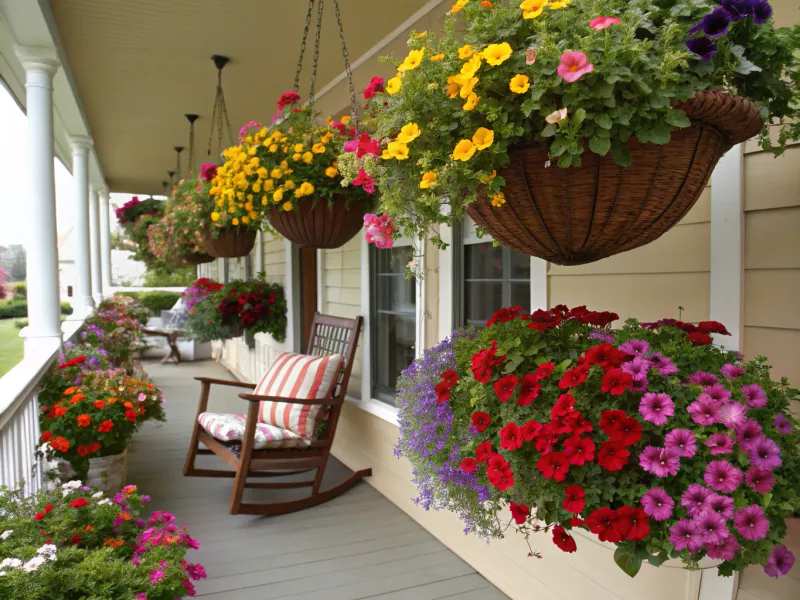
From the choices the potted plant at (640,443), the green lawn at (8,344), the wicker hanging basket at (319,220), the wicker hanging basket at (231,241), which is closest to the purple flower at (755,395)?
the potted plant at (640,443)

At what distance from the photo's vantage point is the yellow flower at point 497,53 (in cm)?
90

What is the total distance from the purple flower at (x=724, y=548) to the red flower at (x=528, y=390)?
0.32 m

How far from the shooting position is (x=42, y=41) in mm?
2795

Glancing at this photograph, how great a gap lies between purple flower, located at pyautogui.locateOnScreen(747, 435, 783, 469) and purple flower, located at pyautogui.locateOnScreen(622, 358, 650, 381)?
175mm

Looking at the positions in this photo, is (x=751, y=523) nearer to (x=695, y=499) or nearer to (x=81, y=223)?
(x=695, y=499)

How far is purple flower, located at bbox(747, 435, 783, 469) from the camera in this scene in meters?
0.85

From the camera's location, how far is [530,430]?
36.9 inches

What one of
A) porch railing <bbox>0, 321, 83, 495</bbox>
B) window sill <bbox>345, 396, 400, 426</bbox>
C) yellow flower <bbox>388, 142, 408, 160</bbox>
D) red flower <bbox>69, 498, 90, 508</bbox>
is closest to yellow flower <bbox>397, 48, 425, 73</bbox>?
yellow flower <bbox>388, 142, 408, 160</bbox>

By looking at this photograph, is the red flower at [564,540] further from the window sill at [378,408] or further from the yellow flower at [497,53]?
the window sill at [378,408]

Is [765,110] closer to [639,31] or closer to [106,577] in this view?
[639,31]

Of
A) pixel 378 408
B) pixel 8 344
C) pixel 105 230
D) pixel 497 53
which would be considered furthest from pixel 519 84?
pixel 105 230

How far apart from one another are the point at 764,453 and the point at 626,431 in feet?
0.64

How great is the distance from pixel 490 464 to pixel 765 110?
0.76m

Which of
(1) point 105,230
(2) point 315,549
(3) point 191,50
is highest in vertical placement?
(3) point 191,50
